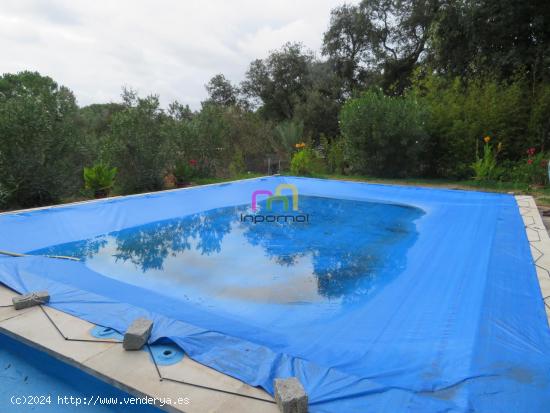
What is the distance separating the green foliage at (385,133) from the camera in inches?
386

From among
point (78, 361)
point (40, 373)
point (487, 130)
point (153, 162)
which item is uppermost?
point (487, 130)

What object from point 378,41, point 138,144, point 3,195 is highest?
point 378,41

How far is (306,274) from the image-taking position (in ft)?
13.5

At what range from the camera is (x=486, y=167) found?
898 cm

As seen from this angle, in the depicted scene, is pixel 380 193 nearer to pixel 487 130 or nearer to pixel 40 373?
pixel 487 130

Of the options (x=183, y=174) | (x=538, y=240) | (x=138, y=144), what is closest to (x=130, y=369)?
(x=538, y=240)

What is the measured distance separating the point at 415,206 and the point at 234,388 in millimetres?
6249

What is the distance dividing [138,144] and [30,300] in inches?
247

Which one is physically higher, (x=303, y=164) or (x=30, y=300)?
(x=303, y=164)

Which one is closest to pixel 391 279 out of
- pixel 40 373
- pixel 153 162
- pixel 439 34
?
pixel 40 373

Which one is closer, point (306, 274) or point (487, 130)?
point (306, 274)

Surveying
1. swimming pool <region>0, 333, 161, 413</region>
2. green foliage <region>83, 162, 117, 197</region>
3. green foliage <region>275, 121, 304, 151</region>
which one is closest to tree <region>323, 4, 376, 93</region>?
green foliage <region>275, 121, 304, 151</region>

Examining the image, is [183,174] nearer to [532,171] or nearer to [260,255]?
[260,255]

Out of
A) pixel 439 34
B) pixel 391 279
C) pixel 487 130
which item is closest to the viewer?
pixel 391 279
